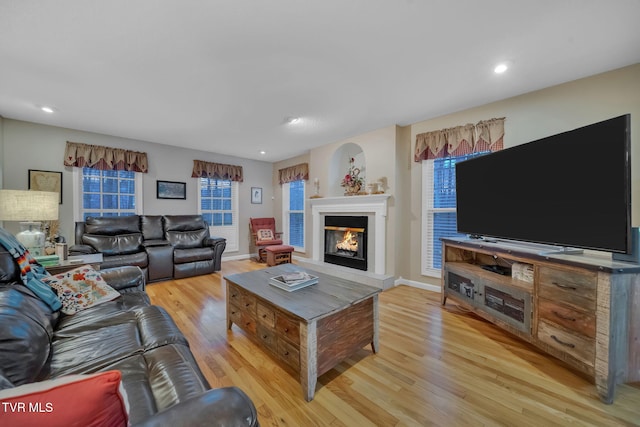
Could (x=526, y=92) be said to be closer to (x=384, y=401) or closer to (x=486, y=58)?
(x=486, y=58)

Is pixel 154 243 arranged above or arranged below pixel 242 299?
above

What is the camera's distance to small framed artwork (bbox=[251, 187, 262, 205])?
5930mm

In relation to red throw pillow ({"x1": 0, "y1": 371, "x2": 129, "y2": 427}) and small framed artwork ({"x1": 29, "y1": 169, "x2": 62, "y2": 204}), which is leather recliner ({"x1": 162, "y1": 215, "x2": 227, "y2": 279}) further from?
red throw pillow ({"x1": 0, "y1": 371, "x2": 129, "y2": 427})

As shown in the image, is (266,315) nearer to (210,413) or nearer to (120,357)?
(120,357)

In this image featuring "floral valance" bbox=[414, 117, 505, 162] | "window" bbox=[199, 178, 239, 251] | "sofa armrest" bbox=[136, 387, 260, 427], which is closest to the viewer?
"sofa armrest" bbox=[136, 387, 260, 427]

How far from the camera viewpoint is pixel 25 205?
87.4 inches

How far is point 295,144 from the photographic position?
462 centimetres

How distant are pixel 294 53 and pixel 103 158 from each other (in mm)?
3899

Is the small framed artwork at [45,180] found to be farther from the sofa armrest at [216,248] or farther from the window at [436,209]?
the window at [436,209]

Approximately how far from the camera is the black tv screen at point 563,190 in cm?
155

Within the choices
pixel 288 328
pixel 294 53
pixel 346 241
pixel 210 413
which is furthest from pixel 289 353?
pixel 346 241

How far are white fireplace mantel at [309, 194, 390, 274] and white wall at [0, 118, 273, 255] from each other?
1927 millimetres

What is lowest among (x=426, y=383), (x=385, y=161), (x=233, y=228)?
(x=426, y=383)

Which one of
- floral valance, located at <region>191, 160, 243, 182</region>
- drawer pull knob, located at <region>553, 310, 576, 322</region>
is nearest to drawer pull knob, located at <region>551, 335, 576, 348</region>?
drawer pull knob, located at <region>553, 310, 576, 322</region>
